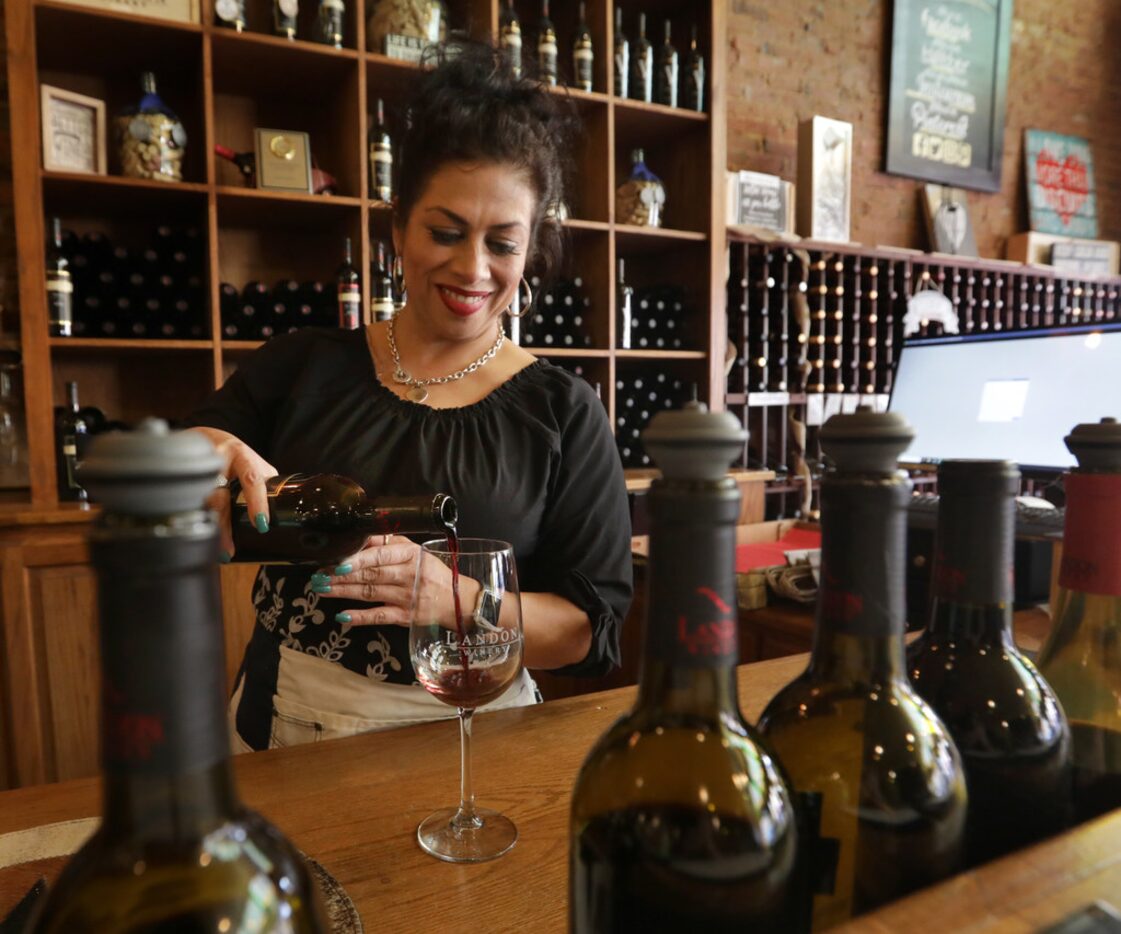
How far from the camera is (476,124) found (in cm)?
125

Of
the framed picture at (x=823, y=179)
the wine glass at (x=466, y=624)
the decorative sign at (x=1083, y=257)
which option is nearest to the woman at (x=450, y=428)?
the wine glass at (x=466, y=624)

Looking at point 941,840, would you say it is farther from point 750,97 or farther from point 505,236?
point 750,97

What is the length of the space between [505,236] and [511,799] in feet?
2.90

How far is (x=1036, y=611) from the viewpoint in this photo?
4.66ft

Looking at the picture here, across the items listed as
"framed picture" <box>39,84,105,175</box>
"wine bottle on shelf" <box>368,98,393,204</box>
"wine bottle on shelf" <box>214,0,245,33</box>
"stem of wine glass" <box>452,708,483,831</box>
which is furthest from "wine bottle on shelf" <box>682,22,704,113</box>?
"stem of wine glass" <box>452,708,483,831</box>

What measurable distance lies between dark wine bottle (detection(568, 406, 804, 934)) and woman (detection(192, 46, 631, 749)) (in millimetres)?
792

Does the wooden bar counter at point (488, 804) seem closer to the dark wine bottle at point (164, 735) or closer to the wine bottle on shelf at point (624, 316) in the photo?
the dark wine bottle at point (164, 735)

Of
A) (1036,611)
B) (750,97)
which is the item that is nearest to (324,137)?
(750,97)

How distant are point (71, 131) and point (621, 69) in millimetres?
1763

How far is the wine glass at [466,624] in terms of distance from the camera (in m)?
0.71

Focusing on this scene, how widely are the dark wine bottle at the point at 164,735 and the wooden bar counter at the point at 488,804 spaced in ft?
0.66

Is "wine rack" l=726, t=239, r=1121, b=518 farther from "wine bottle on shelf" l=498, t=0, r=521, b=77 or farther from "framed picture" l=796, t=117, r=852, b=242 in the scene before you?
"wine bottle on shelf" l=498, t=0, r=521, b=77

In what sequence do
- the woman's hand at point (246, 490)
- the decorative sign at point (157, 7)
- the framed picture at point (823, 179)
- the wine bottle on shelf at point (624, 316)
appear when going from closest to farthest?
the woman's hand at point (246, 490)
the decorative sign at point (157, 7)
the wine bottle on shelf at point (624, 316)
the framed picture at point (823, 179)

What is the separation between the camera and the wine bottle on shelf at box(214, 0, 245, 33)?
7.62 ft
